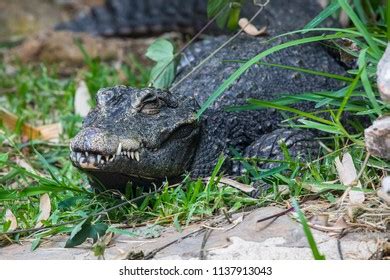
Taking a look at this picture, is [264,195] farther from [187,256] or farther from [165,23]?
[165,23]

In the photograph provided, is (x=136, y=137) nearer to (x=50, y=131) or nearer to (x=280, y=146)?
(x=280, y=146)

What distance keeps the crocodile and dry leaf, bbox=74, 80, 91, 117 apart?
0.74 m

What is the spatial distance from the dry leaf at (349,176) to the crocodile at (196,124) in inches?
13.8

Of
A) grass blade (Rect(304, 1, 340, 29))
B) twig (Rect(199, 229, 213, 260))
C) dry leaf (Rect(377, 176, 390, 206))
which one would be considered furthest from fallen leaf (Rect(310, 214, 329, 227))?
grass blade (Rect(304, 1, 340, 29))

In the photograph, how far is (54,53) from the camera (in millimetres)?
6914

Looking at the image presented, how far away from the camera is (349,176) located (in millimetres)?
3598

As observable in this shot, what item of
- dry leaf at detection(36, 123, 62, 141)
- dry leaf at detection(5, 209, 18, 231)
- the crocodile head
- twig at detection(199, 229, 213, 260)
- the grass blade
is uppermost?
the grass blade

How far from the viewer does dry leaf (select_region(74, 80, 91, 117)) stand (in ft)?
18.0

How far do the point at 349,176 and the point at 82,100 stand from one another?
2568mm

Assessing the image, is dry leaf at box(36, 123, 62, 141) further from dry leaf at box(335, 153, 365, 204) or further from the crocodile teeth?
dry leaf at box(335, 153, 365, 204)

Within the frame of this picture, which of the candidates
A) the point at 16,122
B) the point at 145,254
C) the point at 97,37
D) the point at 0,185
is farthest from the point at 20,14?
the point at 145,254

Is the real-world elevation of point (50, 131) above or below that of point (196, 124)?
below

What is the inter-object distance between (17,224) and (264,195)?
3.91 feet

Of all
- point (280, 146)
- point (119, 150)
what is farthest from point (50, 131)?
point (280, 146)
